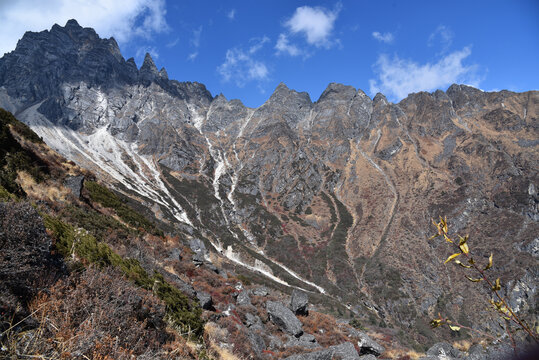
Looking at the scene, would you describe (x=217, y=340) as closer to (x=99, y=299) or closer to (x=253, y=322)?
(x=253, y=322)

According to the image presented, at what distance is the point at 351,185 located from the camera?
143m

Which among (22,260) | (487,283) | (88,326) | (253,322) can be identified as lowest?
(253,322)

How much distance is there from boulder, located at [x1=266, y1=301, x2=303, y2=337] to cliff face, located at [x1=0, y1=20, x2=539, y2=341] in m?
63.0

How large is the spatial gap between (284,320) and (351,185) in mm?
137421

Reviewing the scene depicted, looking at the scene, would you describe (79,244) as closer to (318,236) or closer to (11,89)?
(318,236)

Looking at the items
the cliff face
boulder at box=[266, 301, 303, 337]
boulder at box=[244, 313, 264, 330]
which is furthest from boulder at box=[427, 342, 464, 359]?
the cliff face

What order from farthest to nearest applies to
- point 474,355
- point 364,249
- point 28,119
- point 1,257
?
point 28,119 < point 364,249 < point 474,355 < point 1,257

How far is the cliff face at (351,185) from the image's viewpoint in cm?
8412

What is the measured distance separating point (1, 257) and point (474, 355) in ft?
44.0

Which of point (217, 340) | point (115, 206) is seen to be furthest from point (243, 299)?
point (115, 206)

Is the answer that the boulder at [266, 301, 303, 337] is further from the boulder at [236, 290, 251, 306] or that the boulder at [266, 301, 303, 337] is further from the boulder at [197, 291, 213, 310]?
the boulder at [197, 291, 213, 310]

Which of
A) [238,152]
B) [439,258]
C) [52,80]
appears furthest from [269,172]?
[52,80]

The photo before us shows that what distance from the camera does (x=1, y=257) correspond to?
3518 mm

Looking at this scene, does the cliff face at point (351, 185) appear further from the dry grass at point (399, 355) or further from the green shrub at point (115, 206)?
the green shrub at point (115, 206)
